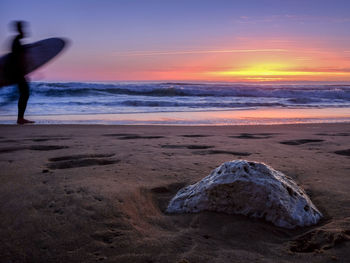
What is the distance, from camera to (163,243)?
2025mm

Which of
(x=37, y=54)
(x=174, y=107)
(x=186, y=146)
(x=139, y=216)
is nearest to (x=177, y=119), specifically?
(x=174, y=107)

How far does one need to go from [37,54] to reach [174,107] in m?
12.4

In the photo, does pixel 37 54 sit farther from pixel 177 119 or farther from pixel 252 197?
pixel 177 119

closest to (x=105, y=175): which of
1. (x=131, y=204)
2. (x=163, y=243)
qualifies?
(x=131, y=204)

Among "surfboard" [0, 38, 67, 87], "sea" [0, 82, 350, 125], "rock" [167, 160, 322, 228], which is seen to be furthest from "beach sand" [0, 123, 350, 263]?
"sea" [0, 82, 350, 125]

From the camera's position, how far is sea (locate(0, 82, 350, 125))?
33.4 ft

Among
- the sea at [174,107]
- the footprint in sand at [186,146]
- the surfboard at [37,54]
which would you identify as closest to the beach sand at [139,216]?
the footprint in sand at [186,146]

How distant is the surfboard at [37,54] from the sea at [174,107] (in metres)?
6.50

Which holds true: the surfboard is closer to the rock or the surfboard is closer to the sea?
the rock

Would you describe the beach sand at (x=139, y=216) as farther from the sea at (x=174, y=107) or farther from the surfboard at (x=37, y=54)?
the sea at (x=174, y=107)

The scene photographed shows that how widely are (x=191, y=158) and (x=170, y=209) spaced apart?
5.11 feet

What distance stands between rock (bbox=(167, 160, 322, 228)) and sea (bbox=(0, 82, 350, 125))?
22.3ft

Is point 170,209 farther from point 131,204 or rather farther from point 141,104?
point 141,104

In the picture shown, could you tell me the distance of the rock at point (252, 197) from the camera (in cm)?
234
